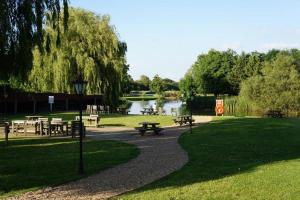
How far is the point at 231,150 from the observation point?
54.6ft

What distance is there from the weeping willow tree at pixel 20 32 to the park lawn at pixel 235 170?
7.11 m

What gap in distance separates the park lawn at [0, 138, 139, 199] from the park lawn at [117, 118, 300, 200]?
2.35 metres

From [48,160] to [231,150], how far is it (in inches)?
258

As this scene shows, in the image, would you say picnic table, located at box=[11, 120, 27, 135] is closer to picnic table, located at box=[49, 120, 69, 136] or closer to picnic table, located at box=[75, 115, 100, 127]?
picnic table, located at box=[49, 120, 69, 136]

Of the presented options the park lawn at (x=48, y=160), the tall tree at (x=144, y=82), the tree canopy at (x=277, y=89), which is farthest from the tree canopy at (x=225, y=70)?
the park lawn at (x=48, y=160)

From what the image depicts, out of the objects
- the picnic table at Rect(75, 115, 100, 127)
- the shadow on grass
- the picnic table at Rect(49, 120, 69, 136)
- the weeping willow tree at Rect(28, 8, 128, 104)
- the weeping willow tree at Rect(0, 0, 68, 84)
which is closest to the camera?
the shadow on grass

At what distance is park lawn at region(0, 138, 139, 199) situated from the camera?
36.0 ft

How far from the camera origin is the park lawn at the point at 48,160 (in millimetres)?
10984

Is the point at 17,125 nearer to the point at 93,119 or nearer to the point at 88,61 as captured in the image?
the point at 93,119

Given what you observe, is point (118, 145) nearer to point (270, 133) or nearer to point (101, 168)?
point (101, 168)

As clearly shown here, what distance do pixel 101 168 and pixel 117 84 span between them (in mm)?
31948

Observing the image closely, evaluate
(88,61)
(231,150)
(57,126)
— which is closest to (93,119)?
(57,126)

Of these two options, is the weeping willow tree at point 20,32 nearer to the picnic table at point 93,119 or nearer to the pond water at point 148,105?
the picnic table at point 93,119

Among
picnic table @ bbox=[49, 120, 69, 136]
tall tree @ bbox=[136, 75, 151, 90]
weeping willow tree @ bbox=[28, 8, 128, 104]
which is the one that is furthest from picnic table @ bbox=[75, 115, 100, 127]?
tall tree @ bbox=[136, 75, 151, 90]
